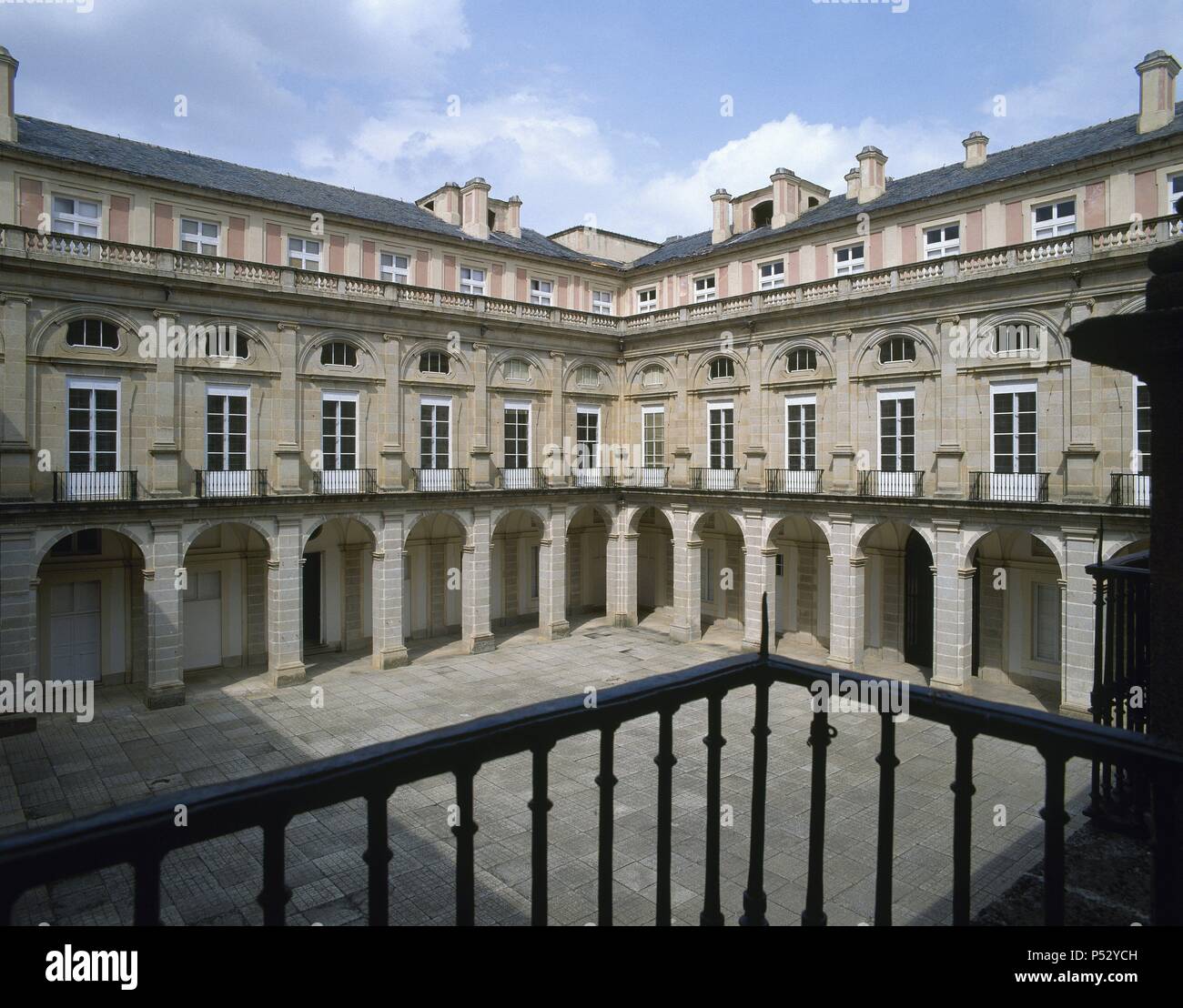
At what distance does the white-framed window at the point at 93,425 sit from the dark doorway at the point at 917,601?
24.0 m

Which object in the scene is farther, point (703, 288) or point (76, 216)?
point (703, 288)

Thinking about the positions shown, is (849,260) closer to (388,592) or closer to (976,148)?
(976,148)

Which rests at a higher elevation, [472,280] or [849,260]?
[472,280]

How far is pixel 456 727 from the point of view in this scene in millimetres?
2318

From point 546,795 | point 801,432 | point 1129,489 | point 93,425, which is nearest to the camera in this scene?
point 546,795

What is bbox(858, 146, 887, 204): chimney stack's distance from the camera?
91.0ft

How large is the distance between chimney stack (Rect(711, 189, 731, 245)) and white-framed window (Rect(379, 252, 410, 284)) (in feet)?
41.9

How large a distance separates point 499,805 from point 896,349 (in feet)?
59.4

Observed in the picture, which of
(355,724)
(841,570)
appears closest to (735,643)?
(841,570)

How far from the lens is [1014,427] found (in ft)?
71.5

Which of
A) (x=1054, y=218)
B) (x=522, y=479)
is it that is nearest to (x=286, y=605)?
(x=522, y=479)

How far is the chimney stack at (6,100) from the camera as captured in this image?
2103cm

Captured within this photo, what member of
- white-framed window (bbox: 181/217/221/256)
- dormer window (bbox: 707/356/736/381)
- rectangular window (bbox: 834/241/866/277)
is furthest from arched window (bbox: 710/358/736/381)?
white-framed window (bbox: 181/217/221/256)
